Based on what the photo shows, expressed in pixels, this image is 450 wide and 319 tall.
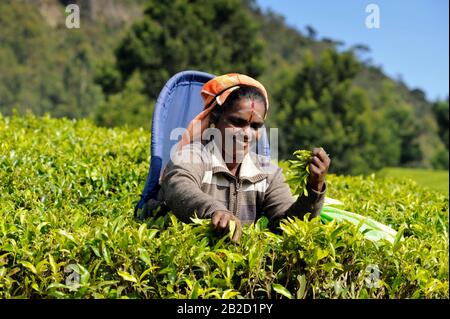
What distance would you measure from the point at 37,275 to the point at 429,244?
71.1 inches

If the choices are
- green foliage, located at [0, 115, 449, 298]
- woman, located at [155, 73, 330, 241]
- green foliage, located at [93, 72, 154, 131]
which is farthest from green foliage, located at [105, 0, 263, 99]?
green foliage, located at [0, 115, 449, 298]

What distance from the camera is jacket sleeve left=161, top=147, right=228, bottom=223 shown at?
2.86m

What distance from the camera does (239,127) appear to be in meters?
3.24

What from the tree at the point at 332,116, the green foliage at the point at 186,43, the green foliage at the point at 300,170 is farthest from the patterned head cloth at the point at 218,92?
the green foliage at the point at 186,43

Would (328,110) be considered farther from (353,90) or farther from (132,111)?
(132,111)

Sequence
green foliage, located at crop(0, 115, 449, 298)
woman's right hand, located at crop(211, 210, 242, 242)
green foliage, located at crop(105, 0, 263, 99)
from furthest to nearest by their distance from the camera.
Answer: green foliage, located at crop(105, 0, 263, 99) → woman's right hand, located at crop(211, 210, 242, 242) → green foliage, located at crop(0, 115, 449, 298)

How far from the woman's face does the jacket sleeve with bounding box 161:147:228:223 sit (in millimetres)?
155

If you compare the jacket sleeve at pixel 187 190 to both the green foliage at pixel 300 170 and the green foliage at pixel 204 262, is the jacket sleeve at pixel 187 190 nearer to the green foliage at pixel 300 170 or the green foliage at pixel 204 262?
the green foliage at pixel 204 262

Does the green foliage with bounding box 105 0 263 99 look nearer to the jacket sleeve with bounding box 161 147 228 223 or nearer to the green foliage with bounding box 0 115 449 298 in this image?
the jacket sleeve with bounding box 161 147 228 223

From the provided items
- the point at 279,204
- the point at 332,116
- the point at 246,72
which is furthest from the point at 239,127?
the point at 246,72

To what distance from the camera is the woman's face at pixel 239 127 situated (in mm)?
3238

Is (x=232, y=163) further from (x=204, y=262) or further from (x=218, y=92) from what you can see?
(x=204, y=262)

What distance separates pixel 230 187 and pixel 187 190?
0.34m

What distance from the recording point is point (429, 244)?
126 inches
